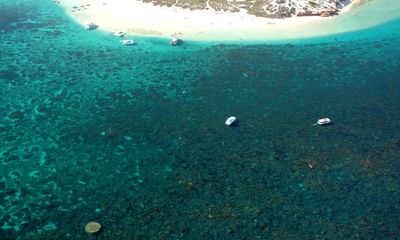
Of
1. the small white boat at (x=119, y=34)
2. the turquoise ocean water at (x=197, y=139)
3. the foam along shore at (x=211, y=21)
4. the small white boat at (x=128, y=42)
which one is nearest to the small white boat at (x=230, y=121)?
the turquoise ocean water at (x=197, y=139)

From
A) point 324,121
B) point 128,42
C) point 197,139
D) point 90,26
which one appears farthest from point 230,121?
point 90,26

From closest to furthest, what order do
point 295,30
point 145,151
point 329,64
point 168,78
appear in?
point 145,151 < point 168,78 < point 329,64 < point 295,30

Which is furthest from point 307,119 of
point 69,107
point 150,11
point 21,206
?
point 150,11

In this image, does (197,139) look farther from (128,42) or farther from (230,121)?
(128,42)

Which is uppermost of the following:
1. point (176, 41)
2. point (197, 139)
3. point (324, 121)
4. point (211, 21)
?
point (211, 21)

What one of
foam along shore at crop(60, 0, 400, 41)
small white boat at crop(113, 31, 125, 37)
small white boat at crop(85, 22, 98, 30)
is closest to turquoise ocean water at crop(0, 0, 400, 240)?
small white boat at crop(113, 31, 125, 37)

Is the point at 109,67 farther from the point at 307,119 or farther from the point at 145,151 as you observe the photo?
the point at 307,119
